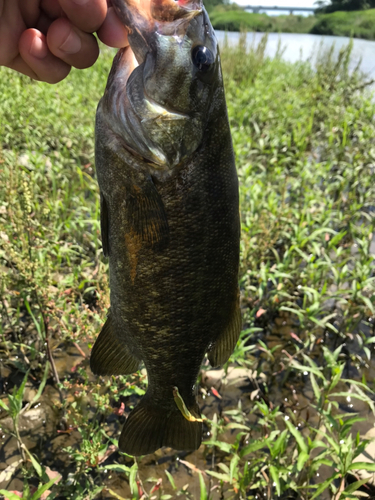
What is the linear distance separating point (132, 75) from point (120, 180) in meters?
0.38

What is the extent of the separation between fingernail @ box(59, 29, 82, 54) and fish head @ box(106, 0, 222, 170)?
11.5 inches

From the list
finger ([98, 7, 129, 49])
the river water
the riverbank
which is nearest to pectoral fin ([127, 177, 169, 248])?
finger ([98, 7, 129, 49])

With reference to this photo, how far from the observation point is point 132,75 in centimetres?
144

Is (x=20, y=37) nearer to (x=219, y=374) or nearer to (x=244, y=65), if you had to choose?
(x=219, y=374)

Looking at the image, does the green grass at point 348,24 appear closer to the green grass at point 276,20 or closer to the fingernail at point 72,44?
the green grass at point 276,20

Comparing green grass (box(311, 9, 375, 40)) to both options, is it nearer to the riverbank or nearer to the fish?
the riverbank

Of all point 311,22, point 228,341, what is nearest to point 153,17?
point 228,341

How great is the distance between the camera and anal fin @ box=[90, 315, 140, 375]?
1.75 metres

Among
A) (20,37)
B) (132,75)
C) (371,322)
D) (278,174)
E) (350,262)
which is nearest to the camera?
(132,75)

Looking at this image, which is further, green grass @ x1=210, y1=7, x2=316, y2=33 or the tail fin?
green grass @ x1=210, y1=7, x2=316, y2=33

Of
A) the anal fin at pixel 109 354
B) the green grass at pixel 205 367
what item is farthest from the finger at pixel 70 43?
the anal fin at pixel 109 354

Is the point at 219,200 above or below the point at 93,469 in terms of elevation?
above

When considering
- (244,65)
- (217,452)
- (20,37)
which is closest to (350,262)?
(217,452)

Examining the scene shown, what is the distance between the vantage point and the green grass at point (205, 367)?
7.59ft
